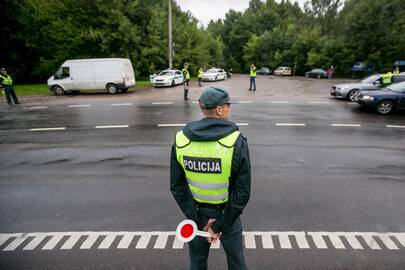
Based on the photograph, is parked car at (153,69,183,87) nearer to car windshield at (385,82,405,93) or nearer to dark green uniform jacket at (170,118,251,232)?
car windshield at (385,82,405,93)

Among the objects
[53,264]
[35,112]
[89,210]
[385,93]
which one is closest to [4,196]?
[89,210]

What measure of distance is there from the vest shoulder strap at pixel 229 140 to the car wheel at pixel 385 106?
12519 mm

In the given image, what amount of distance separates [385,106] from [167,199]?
11.5 m

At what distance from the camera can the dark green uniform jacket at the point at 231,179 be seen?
211cm

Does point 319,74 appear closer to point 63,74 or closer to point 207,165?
point 63,74

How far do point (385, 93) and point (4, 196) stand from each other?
45.1ft

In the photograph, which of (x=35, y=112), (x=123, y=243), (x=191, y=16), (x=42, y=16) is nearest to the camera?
(x=123, y=243)

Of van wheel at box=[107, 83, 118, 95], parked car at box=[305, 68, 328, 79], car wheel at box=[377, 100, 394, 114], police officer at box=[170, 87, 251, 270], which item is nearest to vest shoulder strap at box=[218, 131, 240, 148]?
police officer at box=[170, 87, 251, 270]

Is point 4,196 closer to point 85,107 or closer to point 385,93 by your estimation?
point 85,107

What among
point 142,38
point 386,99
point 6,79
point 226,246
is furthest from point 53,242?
point 142,38

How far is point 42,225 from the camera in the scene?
4160mm

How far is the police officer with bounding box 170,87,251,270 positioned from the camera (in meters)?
2.10

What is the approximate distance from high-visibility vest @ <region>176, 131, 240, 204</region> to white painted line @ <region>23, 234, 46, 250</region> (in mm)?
2688

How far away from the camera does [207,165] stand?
213 cm
